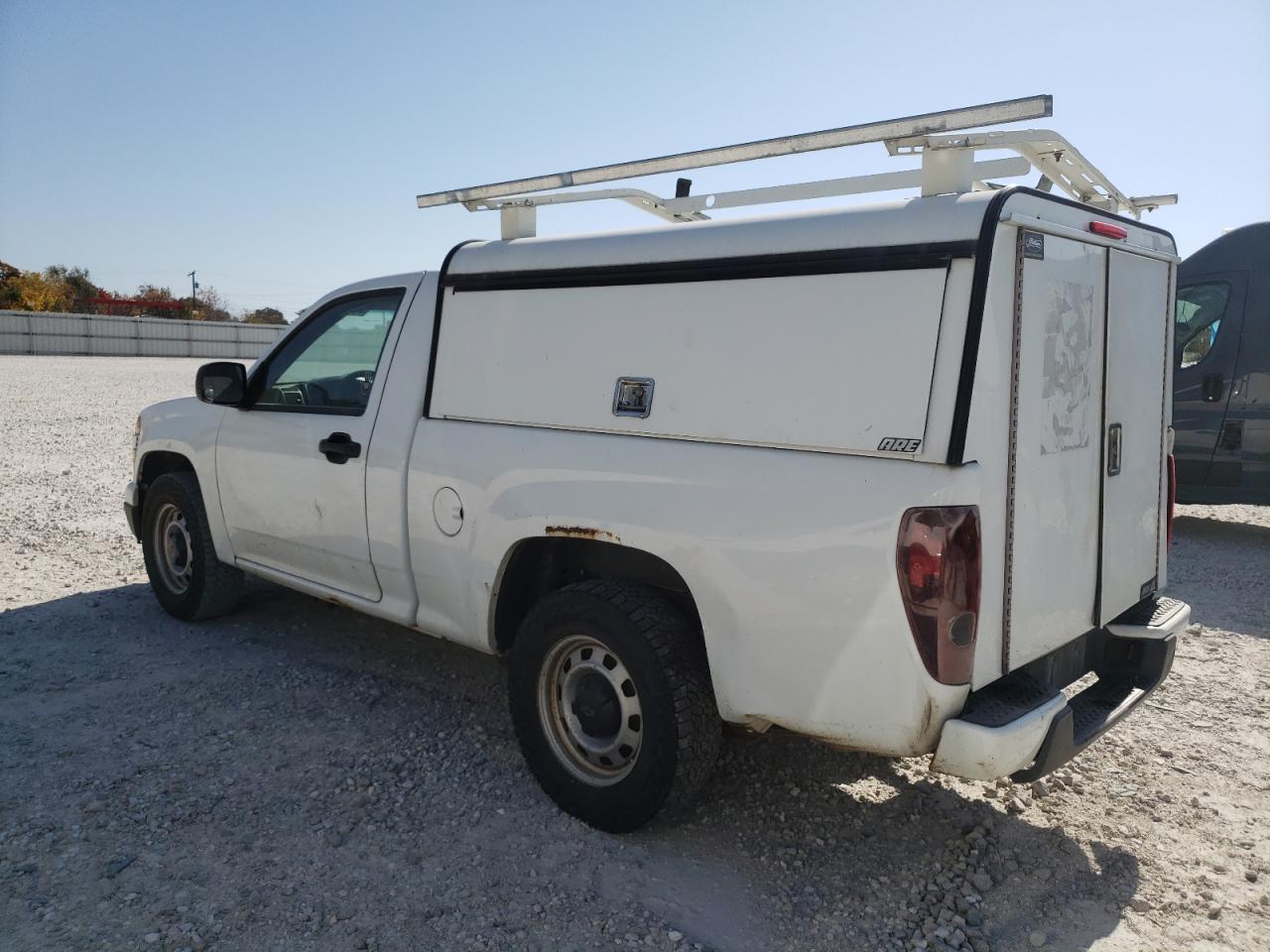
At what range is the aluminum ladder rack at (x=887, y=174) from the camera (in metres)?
3.02

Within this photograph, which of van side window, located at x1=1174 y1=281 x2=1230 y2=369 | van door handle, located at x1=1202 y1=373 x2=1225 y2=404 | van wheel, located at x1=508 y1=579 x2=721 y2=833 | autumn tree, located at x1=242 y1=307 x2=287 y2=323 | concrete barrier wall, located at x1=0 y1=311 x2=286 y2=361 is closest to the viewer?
van wheel, located at x1=508 y1=579 x2=721 y2=833

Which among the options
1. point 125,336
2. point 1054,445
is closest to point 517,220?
point 1054,445

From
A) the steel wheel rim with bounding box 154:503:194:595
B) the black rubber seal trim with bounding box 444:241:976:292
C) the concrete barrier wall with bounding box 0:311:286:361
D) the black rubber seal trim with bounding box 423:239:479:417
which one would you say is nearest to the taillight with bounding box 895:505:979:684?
the black rubber seal trim with bounding box 444:241:976:292

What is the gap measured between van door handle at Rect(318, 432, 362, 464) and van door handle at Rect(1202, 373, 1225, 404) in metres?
7.75

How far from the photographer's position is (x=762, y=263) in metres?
3.17

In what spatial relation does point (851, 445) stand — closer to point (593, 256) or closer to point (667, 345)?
point (667, 345)

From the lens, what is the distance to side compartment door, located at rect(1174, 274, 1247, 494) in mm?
8742

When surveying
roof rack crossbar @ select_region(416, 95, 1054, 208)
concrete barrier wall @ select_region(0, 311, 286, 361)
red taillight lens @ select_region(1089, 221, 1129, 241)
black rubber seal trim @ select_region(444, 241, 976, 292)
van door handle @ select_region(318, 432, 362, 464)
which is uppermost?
concrete barrier wall @ select_region(0, 311, 286, 361)

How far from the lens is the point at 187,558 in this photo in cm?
571

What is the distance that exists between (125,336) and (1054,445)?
50765mm

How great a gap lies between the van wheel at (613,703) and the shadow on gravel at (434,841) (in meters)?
0.18

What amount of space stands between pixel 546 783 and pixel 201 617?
116 inches

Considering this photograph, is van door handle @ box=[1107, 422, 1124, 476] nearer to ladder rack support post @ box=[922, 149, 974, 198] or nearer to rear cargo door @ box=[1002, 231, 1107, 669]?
rear cargo door @ box=[1002, 231, 1107, 669]

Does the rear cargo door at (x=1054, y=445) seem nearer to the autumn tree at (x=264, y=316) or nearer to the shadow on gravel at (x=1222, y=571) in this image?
the shadow on gravel at (x=1222, y=571)
